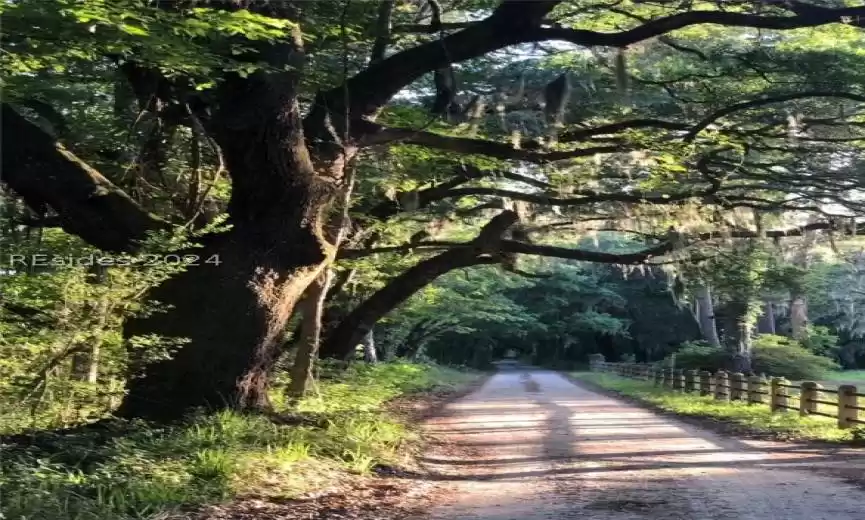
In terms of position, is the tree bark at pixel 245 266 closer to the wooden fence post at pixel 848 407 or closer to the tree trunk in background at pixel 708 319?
the wooden fence post at pixel 848 407

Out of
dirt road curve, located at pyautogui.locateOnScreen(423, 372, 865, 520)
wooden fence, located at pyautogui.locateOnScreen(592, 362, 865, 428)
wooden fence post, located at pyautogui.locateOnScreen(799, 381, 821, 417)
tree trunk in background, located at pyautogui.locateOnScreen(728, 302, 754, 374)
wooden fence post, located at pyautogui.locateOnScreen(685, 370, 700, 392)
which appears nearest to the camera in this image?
dirt road curve, located at pyautogui.locateOnScreen(423, 372, 865, 520)

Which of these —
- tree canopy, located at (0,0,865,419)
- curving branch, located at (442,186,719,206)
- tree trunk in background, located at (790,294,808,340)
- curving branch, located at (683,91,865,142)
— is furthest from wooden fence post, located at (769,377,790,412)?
tree trunk in background, located at (790,294,808,340)

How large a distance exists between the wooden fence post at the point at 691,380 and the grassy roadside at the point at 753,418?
1.88 feet

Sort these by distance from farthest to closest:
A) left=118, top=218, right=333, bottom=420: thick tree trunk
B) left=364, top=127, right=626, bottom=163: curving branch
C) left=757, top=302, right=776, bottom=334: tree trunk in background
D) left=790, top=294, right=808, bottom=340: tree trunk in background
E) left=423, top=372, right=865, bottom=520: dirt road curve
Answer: left=757, top=302, right=776, bottom=334: tree trunk in background
left=790, top=294, right=808, bottom=340: tree trunk in background
left=364, top=127, right=626, bottom=163: curving branch
left=118, top=218, right=333, bottom=420: thick tree trunk
left=423, top=372, right=865, bottom=520: dirt road curve

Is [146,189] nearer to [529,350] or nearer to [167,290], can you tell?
[167,290]

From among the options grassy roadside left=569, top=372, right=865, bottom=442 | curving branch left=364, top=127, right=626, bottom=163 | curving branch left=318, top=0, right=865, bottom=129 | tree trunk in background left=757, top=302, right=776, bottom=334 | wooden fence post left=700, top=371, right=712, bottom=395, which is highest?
curving branch left=318, top=0, right=865, bottom=129

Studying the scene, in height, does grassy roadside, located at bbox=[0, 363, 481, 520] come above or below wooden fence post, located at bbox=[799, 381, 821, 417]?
below

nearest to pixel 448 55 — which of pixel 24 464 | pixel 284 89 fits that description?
pixel 284 89

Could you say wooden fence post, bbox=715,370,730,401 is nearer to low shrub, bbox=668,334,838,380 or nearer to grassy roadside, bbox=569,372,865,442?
grassy roadside, bbox=569,372,865,442

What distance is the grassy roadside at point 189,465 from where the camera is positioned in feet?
20.2

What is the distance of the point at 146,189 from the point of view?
11.6 meters

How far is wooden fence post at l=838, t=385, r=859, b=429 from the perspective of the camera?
13961mm

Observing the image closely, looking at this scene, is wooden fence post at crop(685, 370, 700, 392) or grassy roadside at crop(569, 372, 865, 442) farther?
wooden fence post at crop(685, 370, 700, 392)

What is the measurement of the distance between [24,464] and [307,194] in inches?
162
